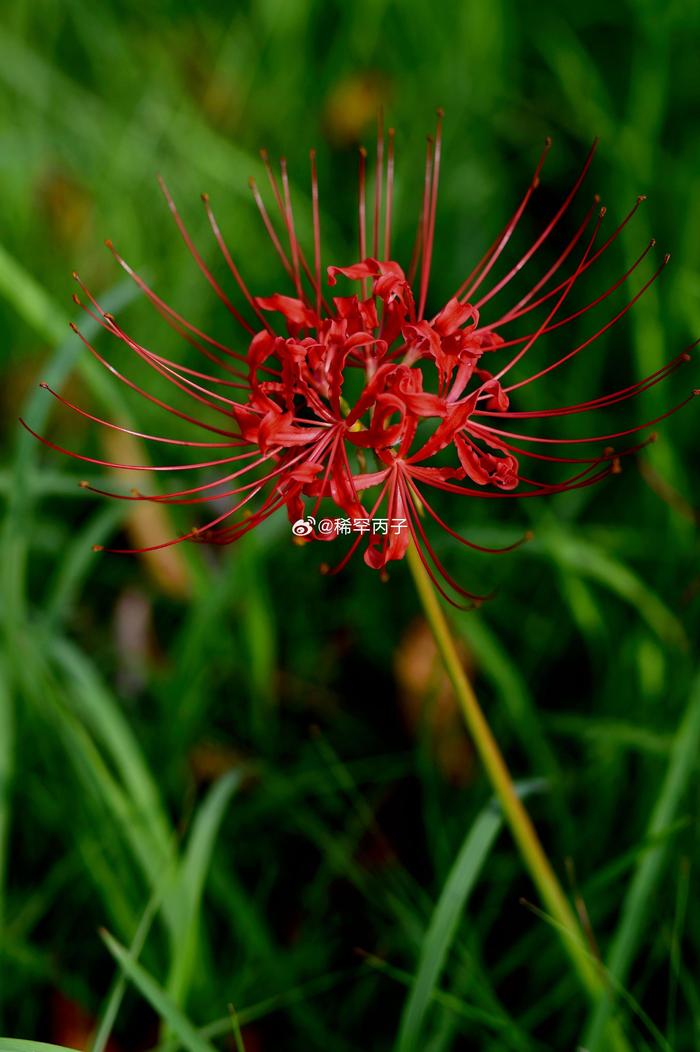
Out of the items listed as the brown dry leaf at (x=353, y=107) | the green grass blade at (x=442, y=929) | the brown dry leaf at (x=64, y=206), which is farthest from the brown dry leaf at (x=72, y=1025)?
the brown dry leaf at (x=353, y=107)

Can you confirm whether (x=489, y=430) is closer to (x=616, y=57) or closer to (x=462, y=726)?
(x=462, y=726)

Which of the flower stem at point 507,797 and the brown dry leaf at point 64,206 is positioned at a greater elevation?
the brown dry leaf at point 64,206

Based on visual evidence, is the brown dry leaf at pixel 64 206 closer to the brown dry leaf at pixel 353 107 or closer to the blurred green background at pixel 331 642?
the blurred green background at pixel 331 642

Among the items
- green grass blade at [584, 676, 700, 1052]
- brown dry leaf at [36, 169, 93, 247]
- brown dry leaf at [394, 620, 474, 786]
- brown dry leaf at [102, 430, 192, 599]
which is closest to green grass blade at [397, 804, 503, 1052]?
green grass blade at [584, 676, 700, 1052]

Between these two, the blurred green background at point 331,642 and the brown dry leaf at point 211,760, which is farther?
the brown dry leaf at point 211,760

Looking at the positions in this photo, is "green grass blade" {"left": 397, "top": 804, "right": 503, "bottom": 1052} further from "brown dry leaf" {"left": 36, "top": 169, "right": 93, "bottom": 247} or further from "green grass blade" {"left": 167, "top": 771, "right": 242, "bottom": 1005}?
"brown dry leaf" {"left": 36, "top": 169, "right": 93, "bottom": 247}

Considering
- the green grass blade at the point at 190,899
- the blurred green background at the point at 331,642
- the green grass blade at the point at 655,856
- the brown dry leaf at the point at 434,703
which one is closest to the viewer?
the green grass blade at the point at 655,856

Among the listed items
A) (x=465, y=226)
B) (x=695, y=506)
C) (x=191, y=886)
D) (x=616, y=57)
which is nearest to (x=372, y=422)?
(x=191, y=886)

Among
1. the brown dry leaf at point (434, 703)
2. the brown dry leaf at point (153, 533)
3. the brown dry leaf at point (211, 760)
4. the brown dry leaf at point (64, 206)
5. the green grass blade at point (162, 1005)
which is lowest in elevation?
the green grass blade at point (162, 1005)

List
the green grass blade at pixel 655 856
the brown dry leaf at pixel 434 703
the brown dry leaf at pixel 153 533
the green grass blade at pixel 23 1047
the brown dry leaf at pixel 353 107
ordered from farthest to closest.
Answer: the brown dry leaf at pixel 353 107, the brown dry leaf at pixel 153 533, the brown dry leaf at pixel 434 703, the green grass blade at pixel 655 856, the green grass blade at pixel 23 1047

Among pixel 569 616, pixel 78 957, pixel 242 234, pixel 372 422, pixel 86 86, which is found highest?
pixel 86 86
